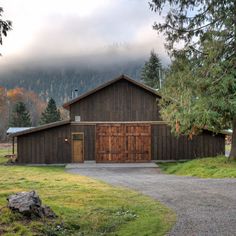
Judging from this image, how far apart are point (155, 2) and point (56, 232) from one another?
29.3 feet

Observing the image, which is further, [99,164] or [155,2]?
[99,164]

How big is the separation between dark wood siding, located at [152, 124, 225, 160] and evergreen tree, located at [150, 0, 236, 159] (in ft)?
27.0

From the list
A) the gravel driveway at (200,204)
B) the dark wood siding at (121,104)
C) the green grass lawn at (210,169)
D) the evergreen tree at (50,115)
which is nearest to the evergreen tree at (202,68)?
the green grass lawn at (210,169)

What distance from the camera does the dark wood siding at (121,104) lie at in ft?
94.0

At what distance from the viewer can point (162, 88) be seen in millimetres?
21500

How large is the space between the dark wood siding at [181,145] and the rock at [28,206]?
21333mm

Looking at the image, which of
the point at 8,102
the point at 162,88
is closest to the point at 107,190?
the point at 162,88

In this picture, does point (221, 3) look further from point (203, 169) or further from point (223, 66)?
point (203, 169)

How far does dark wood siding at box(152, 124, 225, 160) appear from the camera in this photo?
2898 centimetres

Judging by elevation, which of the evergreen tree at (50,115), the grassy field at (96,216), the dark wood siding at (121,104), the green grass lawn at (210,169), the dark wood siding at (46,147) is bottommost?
the grassy field at (96,216)

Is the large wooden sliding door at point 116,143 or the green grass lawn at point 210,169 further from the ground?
the large wooden sliding door at point 116,143

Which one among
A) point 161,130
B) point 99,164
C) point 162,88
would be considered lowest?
point 99,164

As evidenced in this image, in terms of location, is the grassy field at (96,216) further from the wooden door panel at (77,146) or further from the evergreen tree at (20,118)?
the evergreen tree at (20,118)

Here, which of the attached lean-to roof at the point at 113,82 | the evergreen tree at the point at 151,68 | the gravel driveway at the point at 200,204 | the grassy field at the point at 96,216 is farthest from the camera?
the evergreen tree at the point at 151,68
